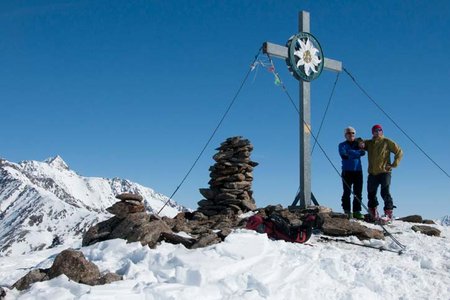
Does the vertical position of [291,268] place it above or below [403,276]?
below

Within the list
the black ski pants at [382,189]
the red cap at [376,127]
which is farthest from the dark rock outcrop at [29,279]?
the red cap at [376,127]

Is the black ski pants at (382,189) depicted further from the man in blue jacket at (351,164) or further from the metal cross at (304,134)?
the metal cross at (304,134)

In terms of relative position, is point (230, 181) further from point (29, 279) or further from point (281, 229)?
point (29, 279)

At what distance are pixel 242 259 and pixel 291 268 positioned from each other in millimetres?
893

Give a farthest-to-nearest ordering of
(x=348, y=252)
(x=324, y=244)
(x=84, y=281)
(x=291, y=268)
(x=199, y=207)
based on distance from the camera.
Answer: (x=199, y=207)
(x=324, y=244)
(x=348, y=252)
(x=291, y=268)
(x=84, y=281)

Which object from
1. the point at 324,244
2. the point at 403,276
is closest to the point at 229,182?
the point at 324,244

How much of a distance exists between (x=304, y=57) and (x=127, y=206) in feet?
25.1

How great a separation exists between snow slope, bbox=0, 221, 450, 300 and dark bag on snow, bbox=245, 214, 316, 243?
325mm

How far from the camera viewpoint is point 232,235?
9.83 metres

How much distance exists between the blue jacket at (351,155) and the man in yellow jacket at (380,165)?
0.21 meters

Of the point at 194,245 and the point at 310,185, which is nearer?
the point at 194,245

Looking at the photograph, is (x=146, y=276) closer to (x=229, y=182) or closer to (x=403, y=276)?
(x=403, y=276)

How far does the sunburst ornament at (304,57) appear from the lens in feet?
50.3

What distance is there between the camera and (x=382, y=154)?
14.4m
